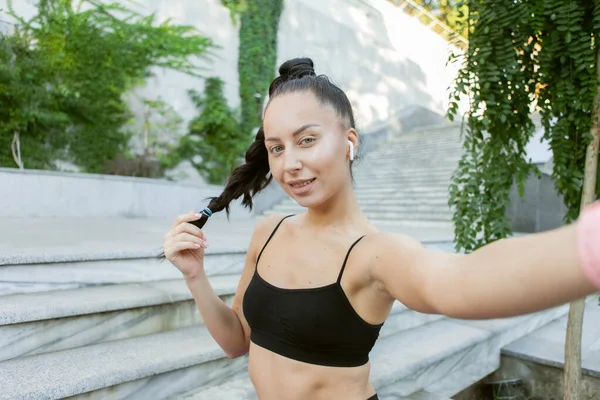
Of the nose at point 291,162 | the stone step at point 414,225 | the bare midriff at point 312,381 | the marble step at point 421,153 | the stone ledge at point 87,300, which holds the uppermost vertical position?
the marble step at point 421,153

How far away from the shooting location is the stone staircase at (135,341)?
174cm

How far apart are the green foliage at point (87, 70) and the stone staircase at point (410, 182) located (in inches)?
130

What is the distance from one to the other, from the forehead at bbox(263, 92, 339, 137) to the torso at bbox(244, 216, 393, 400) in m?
0.27

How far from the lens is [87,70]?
269 inches

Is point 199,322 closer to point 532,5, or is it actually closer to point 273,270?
point 273,270

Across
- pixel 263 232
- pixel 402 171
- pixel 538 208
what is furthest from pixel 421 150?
pixel 263 232

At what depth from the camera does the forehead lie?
3.20 ft

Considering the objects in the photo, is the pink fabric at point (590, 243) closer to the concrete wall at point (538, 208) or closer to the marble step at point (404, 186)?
the concrete wall at point (538, 208)

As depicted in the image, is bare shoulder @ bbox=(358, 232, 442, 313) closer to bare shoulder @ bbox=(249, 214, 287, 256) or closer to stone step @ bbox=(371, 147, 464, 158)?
bare shoulder @ bbox=(249, 214, 287, 256)

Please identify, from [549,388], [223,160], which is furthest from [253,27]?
[549,388]

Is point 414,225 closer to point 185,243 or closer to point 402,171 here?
point 402,171

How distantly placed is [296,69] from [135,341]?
1588 mm

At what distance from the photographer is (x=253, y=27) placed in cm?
921

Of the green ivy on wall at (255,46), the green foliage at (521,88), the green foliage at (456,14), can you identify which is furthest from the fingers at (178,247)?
the green ivy on wall at (255,46)
